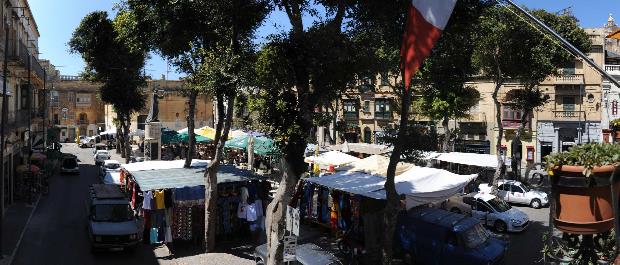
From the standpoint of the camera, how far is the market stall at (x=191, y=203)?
52.4ft

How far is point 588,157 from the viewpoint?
570 cm

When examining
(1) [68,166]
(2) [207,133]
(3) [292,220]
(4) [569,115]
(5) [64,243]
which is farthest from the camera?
(4) [569,115]

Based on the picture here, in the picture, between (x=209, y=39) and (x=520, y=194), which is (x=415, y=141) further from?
(x=520, y=194)

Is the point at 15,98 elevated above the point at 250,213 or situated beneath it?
elevated above

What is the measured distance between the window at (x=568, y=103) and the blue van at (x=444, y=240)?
3488 cm

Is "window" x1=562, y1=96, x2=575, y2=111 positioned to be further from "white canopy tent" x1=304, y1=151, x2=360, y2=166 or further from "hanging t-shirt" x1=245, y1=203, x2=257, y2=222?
"hanging t-shirt" x1=245, y1=203, x2=257, y2=222

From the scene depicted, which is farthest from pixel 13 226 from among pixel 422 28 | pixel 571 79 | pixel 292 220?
pixel 571 79

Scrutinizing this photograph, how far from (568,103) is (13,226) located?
1696 inches

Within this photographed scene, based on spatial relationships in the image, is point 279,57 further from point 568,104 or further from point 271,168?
point 568,104

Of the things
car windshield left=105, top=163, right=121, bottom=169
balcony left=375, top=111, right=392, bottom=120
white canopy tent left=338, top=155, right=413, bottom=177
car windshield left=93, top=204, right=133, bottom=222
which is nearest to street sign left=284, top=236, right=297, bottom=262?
car windshield left=93, top=204, right=133, bottom=222

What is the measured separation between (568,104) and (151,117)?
116ft

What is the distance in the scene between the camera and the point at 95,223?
16.1m

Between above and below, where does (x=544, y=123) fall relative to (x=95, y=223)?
above

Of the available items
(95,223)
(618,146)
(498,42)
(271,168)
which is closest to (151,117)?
(271,168)
